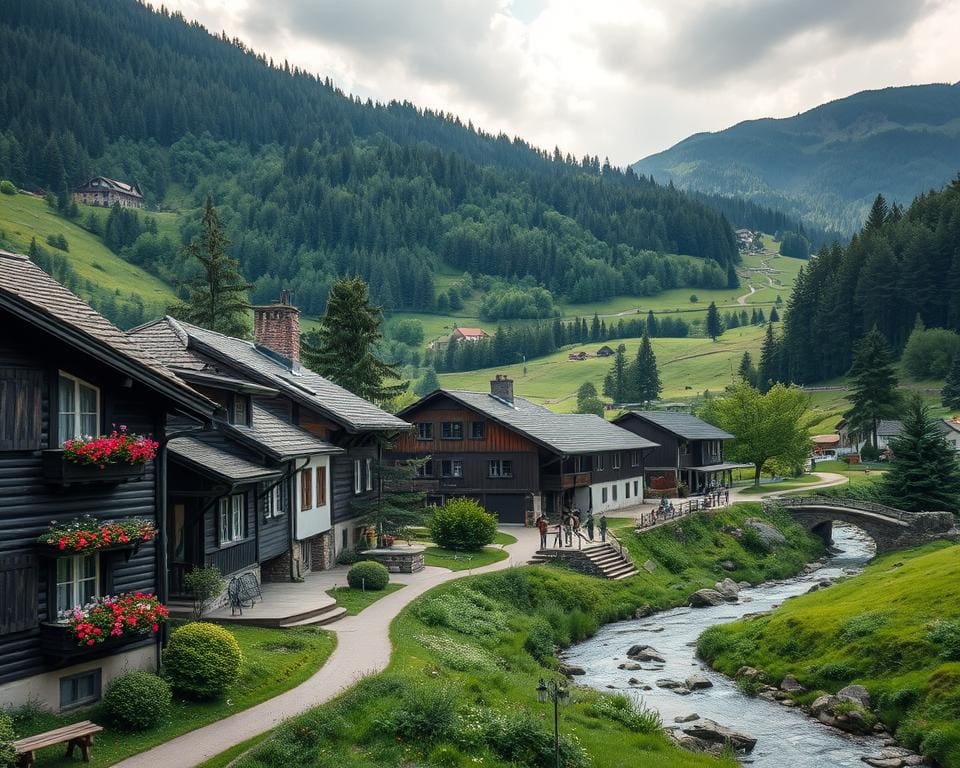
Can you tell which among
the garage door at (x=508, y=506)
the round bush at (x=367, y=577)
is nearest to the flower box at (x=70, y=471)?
the round bush at (x=367, y=577)

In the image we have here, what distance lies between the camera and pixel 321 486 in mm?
41906

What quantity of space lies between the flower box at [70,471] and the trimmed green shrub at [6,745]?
468cm

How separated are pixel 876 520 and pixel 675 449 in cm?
2087

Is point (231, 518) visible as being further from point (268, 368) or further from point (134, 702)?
point (268, 368)

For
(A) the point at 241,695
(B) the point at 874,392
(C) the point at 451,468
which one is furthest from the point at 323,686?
(B) the point at 874,392

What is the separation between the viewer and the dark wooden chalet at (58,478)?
59.9 ft

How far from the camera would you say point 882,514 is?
66.1 metres

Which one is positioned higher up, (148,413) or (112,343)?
(112,343)

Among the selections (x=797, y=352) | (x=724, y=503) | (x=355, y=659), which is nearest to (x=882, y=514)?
(x=724, y=503)

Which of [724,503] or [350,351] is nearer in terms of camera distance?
[350,351]

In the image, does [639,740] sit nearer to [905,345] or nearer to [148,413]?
[148,413]

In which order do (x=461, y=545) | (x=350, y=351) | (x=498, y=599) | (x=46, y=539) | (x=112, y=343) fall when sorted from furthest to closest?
1. (x=350, y=351)
2. (x=461, y=545)
3. (x=498, y=599)
4. (x=112, y=343)
5. (x=46, y=539)

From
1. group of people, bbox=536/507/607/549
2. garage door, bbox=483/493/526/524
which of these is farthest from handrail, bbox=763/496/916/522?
group of people, bbox=536/507/607/549

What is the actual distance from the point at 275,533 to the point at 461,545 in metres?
15.5
